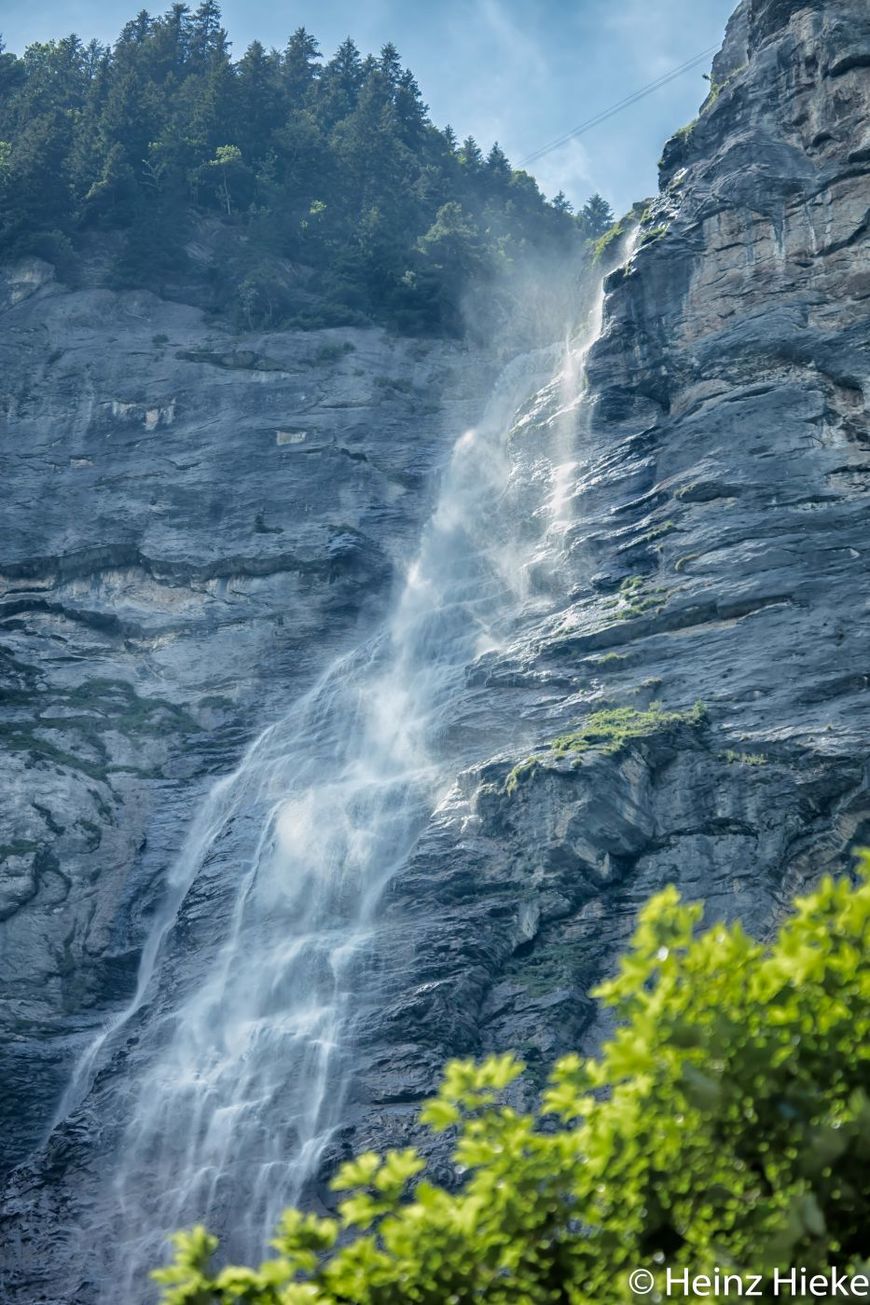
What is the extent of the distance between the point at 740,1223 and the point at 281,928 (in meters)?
22.5

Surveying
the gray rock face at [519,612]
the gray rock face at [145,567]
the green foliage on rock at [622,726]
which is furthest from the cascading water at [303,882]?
the green foliage on rock at [622,726]

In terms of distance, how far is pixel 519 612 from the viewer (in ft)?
121

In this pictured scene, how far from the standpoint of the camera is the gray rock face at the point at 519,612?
27.0 metres

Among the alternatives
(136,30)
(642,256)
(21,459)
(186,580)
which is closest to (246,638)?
(186,580)

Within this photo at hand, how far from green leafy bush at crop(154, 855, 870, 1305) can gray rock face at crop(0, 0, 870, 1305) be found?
15.3 m

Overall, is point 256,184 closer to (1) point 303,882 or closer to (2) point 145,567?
(2) point 145,567

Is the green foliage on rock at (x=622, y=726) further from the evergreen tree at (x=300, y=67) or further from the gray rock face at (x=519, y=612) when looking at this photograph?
the evergreen tree at (x=300, y=67)

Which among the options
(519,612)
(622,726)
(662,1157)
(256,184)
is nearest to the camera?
(662,1157)

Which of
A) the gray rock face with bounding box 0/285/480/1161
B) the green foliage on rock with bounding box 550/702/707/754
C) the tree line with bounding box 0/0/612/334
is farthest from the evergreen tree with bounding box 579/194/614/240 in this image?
the green foliage on rock with bounding box 550/702/707/754

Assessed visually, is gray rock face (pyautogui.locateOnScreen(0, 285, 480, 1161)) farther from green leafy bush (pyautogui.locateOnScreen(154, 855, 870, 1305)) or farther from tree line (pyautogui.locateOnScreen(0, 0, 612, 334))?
green leafy bush (pyautogui.locateOnScreen(154, 855, 870, 1305))

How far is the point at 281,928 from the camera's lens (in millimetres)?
30250

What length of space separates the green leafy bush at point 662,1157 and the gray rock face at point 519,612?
15.3 metres

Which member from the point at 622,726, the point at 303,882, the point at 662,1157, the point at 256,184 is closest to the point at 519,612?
the point at 622,726

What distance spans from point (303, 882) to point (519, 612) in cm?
952
